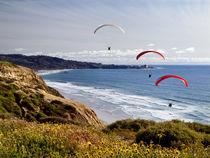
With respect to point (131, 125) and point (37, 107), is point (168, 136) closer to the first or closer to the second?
point (131, 125)

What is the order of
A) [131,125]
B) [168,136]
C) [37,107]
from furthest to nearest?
[37,107] < [131,125] < [168,136]

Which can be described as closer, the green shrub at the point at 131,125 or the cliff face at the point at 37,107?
the green shrub at the point at 131,125

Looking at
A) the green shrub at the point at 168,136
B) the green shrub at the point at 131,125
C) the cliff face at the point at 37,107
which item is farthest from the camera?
the cliff face at the point at 37,107

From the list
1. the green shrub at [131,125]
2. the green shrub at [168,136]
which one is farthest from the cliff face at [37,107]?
the green shrub at [168,136]

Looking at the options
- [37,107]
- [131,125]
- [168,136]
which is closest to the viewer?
[168,136]

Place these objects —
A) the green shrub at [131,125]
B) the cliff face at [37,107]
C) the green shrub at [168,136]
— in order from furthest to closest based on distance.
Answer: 1. the cliff face at [37,107]
2. the green shrub at [131,125]
3. the green shrub at [168,136]

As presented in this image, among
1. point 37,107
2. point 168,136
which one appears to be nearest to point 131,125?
point 168,136

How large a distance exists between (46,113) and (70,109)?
2853mm

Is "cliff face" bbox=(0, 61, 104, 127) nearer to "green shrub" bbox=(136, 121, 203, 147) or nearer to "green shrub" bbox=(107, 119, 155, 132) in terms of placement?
"green shrub" bbox=(107, 119, 155, 132)

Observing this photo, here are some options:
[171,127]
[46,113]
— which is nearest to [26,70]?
[46,113]

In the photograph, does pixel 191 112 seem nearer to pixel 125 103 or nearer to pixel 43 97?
pixel 125 103

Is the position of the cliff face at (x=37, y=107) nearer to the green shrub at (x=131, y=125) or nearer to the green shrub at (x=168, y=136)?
the green shrub at (x=131, y=125)

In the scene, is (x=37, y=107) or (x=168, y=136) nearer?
(x=168, y=136)

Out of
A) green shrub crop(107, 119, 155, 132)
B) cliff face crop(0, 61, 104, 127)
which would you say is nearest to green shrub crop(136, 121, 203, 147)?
green shrub crop(107, 119, 155, 132)
